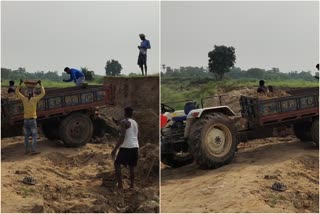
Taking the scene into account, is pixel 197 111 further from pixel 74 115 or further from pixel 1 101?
pixel 1 101

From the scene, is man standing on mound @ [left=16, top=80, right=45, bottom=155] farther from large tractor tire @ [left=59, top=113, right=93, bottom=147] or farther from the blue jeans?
large tractor tire @ [left=59, top=113, right=93, bottom=147]

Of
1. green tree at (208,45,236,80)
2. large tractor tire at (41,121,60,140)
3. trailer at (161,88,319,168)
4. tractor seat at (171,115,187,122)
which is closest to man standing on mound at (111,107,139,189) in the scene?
trailer at (161,88,319,168)

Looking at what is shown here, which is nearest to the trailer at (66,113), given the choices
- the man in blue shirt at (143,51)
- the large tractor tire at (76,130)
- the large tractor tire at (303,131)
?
the large tractor tire at (76,130)

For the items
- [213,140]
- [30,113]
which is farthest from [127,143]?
[30,113]

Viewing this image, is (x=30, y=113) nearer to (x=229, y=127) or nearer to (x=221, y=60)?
(x=229, y=127)

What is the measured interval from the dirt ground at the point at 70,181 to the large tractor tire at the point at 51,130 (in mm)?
131

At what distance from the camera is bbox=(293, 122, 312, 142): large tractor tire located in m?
8.17

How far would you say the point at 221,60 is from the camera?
2353cm

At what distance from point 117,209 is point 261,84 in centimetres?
426

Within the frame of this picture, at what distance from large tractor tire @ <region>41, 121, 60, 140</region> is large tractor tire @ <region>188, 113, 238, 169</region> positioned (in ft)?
11.7

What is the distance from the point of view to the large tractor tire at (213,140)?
22.3 ft

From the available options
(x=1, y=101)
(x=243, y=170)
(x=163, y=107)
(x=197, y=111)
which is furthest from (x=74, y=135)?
(x=243, y=170)

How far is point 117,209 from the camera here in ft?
19.7

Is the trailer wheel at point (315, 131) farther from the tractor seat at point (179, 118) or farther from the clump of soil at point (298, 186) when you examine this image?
the tractor seat at point (179, 118)
